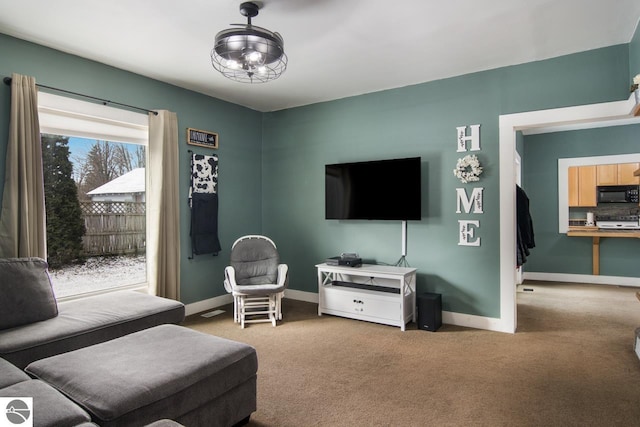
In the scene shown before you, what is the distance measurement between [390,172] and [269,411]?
9.40 feet

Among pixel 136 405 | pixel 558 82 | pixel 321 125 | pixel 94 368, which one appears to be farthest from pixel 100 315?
pixel 558 82

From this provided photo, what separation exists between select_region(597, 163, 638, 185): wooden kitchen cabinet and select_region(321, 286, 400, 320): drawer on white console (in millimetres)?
5021

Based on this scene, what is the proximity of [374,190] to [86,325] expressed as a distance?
312 cm

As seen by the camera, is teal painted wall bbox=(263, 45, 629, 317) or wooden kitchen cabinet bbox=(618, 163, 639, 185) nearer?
teal painted wall bbox=(263, 45, 629, 317)

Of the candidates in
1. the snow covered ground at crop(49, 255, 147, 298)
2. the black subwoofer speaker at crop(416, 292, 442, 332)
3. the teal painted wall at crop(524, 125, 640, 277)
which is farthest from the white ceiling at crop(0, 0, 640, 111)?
the teal painted wall at crop(524, 125, 640, 277)

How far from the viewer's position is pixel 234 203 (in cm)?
511

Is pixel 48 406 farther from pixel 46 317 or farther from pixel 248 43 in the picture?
pixel 248 43

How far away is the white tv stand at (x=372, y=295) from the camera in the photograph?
3975 millimetres

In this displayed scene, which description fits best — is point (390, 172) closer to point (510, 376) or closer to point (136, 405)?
point (510, 376)

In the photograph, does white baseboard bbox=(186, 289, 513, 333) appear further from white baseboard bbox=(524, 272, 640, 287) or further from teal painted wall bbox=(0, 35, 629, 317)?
white baseboard bbox=(524, 272, 640, 287)

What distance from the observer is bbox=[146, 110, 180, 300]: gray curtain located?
4027 mm

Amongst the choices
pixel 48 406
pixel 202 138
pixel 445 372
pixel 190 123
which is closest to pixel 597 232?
pixel 445 372

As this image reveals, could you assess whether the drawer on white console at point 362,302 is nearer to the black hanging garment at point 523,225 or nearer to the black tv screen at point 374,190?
the black tv screen at point 374,190

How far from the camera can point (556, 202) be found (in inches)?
264
